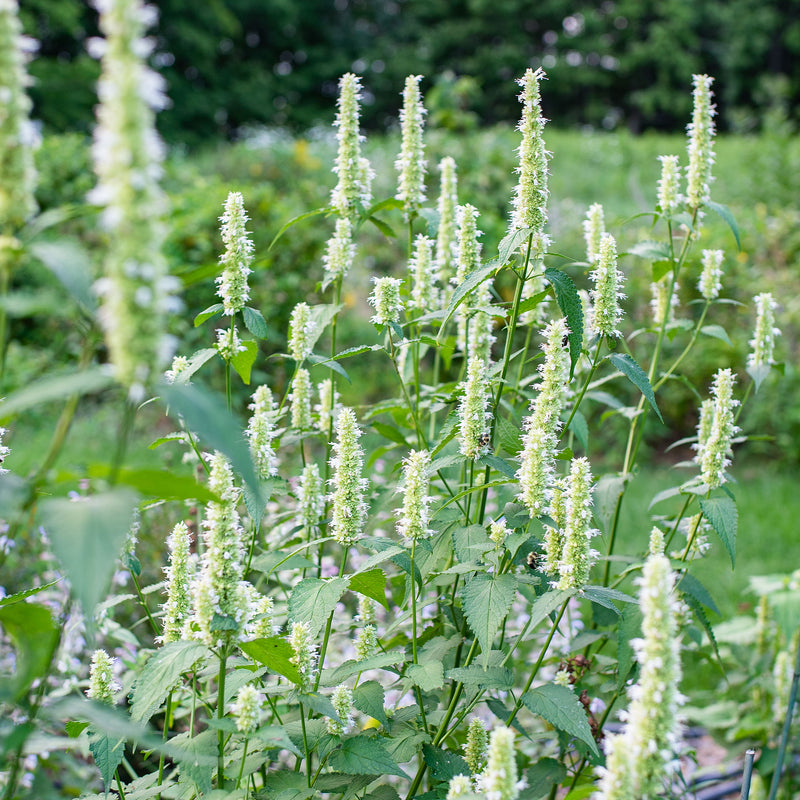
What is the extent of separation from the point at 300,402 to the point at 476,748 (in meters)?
0.92

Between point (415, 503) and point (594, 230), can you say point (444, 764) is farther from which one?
point (594, 230)

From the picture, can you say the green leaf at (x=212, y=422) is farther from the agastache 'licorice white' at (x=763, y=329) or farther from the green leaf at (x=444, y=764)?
the agastache 'licorice white' at (x=763, y=329)

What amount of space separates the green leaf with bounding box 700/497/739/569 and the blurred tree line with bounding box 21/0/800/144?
21735 millimetres

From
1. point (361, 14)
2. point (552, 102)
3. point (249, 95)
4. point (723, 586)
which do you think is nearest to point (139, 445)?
point (723, 586)

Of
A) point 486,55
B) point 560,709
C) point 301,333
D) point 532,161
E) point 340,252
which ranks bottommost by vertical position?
point 560,709

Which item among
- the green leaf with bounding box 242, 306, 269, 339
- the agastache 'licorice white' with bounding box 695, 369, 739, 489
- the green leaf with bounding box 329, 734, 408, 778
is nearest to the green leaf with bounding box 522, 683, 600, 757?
the green leaf with bounding box 329, 734, 408, 778

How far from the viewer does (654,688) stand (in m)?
1.13

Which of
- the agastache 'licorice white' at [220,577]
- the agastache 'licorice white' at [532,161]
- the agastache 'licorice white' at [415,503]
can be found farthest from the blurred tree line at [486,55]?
the agastache 'licorice white' at [220,577]

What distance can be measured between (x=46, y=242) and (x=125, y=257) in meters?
0.18

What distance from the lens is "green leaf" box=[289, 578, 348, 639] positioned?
1604 millimetres

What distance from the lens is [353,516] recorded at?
5.50 feet

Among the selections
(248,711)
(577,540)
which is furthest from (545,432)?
(248,711)

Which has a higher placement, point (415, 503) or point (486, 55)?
point (486, 55)

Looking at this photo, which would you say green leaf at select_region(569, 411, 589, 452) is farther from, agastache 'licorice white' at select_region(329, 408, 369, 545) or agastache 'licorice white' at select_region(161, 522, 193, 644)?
agastache 'licorice white' at select_region(161, 522, 193, 644)
